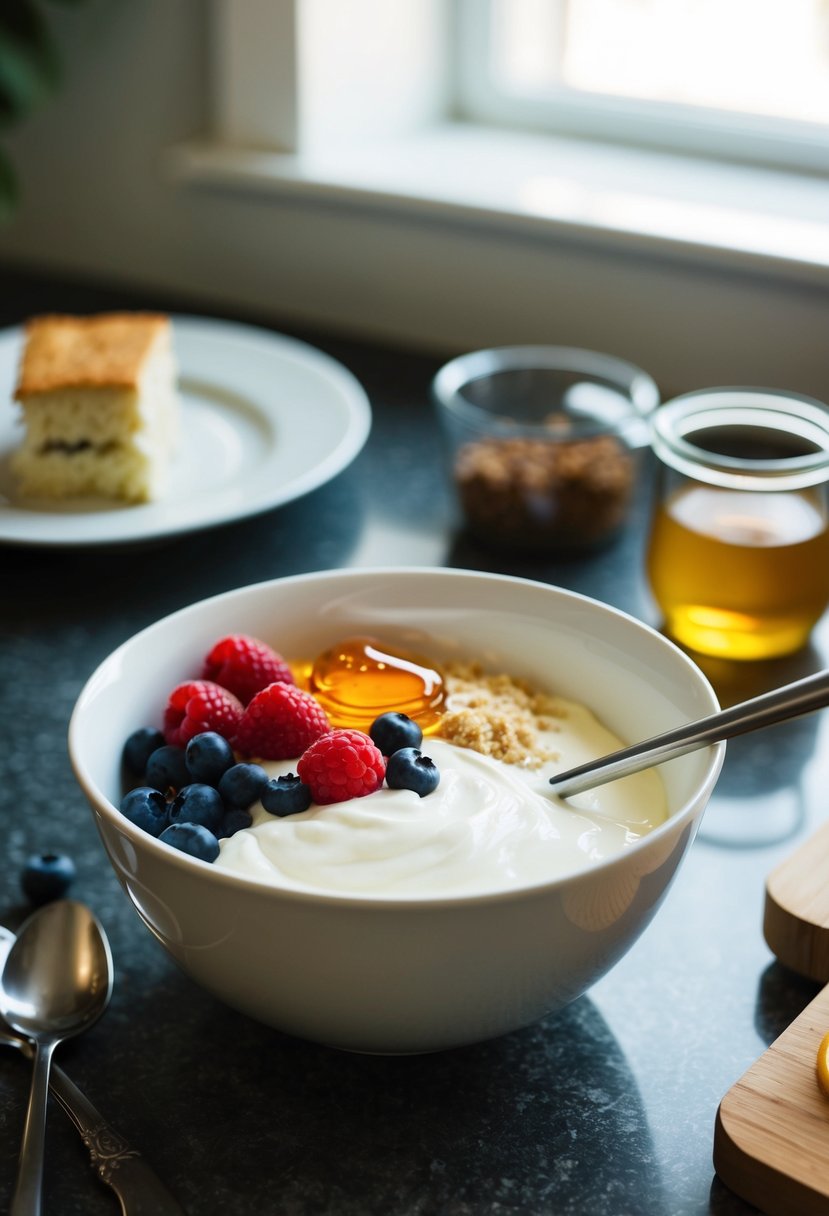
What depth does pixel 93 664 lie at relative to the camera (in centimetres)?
106

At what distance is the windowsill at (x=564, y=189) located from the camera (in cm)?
142

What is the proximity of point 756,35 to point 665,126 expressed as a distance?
152mm

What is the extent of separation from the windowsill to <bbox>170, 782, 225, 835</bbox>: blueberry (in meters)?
0.94

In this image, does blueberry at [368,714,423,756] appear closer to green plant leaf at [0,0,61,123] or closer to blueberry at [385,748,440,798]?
blueberry at [385,748,440,798]

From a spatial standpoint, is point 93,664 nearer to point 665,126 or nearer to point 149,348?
point 149,348

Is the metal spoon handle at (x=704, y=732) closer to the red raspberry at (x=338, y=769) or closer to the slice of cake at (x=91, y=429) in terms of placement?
the red raspberry at (x=338, y=769)

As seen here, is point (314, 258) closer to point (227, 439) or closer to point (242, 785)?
point (227, 439)

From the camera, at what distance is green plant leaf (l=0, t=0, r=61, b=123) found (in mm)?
1687

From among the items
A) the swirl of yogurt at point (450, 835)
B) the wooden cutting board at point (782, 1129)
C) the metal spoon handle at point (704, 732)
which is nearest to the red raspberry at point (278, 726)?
the swirl of yogurt at point (450, 835)

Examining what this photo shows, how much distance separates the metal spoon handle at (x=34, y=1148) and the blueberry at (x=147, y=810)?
128 mm

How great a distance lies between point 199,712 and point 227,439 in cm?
64

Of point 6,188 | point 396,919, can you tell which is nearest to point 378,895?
point 396,919

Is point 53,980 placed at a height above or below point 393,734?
below

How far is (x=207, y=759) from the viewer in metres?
0.73
